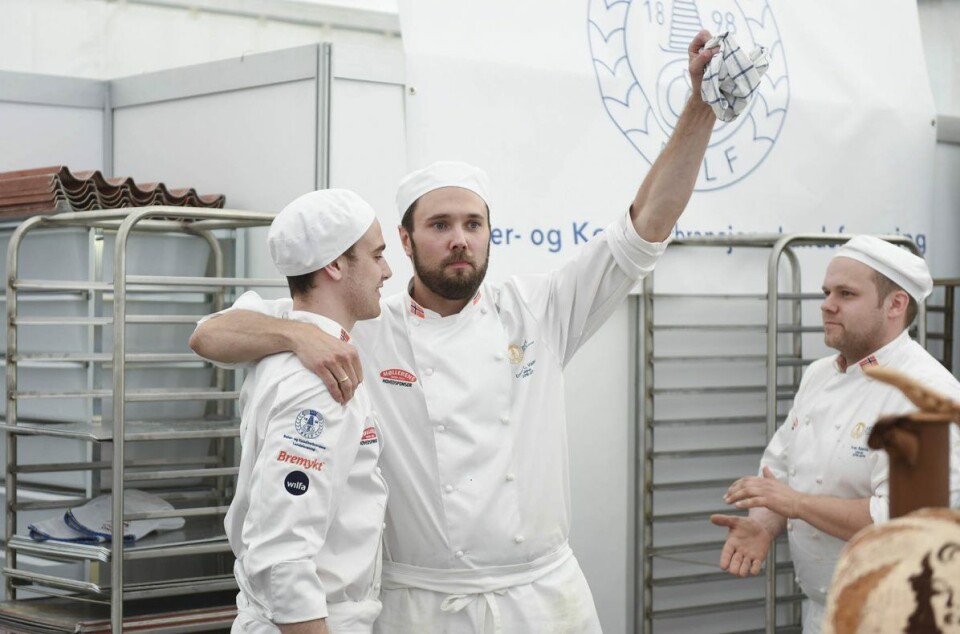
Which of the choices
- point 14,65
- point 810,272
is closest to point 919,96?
point 810,272

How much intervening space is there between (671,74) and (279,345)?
101 inches

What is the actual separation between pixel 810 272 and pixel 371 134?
6.65 ft

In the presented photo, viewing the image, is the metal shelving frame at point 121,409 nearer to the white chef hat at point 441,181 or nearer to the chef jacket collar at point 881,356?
the white chef hat at point 441,181

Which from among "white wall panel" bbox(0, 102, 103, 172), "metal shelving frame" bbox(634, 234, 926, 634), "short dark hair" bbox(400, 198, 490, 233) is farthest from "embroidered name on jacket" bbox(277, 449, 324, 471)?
"white wall panel" bbox(0, 102, 103, 172)

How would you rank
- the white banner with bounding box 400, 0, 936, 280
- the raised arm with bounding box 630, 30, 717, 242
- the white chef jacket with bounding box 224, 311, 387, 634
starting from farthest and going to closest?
1. the white banner with bounding box 400, 0, 936, 280
2. the raised arm with bounding box 630, 30, 717, 242
3. the white chef jacket with bounding box 224, 311, 387, 634

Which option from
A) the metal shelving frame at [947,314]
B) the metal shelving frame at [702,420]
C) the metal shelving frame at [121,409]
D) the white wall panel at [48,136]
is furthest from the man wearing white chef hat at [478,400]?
the metal shelving frame at [947,314]

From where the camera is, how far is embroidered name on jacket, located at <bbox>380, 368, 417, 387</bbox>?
2.57 meters

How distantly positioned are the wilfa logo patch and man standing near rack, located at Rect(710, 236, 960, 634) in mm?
1306

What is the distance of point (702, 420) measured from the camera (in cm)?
438

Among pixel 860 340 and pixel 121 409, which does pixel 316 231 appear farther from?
pixel 860 340

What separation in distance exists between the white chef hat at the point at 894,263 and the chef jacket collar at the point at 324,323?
1.70 m

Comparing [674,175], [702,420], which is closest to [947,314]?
[702,420]

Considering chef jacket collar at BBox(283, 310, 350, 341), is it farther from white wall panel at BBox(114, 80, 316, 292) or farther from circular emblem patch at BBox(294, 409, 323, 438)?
white wall panel at BBox(114, 80, 316, 292)

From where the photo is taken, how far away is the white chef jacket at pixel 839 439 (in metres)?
3.05
